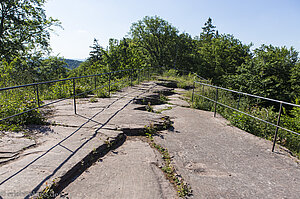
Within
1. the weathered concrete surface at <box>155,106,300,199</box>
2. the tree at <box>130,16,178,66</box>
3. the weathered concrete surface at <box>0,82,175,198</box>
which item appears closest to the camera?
the weathered concrete surface at <box>0,82,175,198</box>

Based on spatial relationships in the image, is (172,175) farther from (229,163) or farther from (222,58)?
(222,58)

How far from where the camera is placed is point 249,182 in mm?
3098

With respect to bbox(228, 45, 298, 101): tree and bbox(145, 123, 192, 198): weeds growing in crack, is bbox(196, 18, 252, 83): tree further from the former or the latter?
bbox(145, 123, 192, 198): weeds growing in crack

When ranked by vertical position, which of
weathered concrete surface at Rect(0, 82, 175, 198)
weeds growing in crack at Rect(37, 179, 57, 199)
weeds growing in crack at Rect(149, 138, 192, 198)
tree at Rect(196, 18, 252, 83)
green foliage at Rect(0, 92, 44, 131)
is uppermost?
tree at Rect(196, 18, 252, 83)

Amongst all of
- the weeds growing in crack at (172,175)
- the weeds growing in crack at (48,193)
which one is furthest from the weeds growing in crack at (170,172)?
the weeds growing in crack at (48,193)

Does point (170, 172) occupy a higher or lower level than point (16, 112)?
lower

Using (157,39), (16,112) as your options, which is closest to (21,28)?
(16,112)

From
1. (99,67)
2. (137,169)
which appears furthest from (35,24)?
(137,169)

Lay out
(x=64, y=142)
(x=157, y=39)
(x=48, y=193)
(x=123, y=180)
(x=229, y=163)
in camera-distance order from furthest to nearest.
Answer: (x=157, y=39)
(x=64, y=142)
(x=229, y=163)
(x=123, y=180)
(x=48, y=193)

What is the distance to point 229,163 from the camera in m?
3.69

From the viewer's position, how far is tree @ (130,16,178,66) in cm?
3684

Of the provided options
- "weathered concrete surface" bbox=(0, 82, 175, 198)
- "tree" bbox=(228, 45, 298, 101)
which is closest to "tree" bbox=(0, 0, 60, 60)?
"weathered concrete surface" bbox=(0, 82, 175, 198)

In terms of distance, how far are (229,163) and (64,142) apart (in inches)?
134

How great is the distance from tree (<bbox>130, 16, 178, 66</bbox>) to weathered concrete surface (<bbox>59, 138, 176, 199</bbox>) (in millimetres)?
33992
